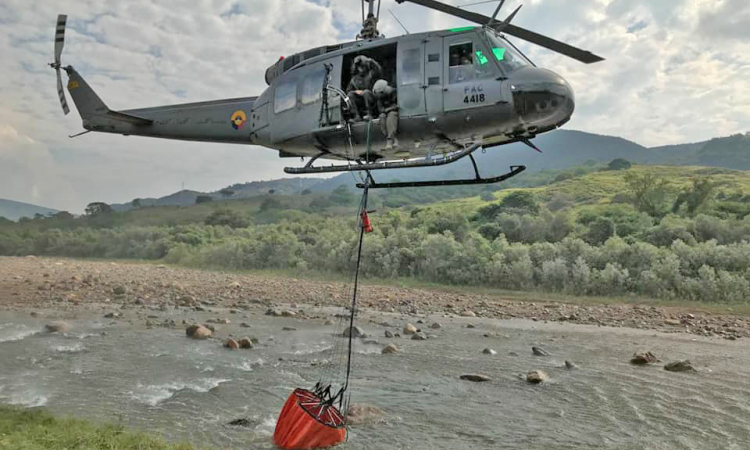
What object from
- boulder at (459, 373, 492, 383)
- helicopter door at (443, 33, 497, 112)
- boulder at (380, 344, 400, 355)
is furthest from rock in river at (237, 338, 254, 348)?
helicopter door at (443, 33, 497, 112)

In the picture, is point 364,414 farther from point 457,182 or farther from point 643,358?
point 643,358

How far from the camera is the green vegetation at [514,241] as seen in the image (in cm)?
1777

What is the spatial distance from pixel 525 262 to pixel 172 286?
1453cm

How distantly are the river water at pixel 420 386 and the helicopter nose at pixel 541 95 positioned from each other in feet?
14.4

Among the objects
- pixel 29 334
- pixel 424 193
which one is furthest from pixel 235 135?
pixel 424 193

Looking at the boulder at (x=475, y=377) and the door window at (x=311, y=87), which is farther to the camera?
the boulder at (x=475, y=377)

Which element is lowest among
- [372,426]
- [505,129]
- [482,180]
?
[372,426]

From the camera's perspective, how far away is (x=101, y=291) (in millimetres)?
18609

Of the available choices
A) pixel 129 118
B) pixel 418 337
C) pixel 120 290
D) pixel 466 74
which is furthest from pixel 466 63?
pixel 120 290

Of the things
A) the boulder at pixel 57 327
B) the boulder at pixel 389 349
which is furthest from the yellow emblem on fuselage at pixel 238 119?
the boulder at pixel 57 327

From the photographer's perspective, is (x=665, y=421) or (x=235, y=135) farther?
(x=235, y=135)

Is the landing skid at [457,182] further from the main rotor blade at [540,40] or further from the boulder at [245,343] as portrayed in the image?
the boulder at [245,343]

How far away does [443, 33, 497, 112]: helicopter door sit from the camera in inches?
272

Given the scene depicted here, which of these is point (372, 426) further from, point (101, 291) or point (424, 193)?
point (424, 193)
